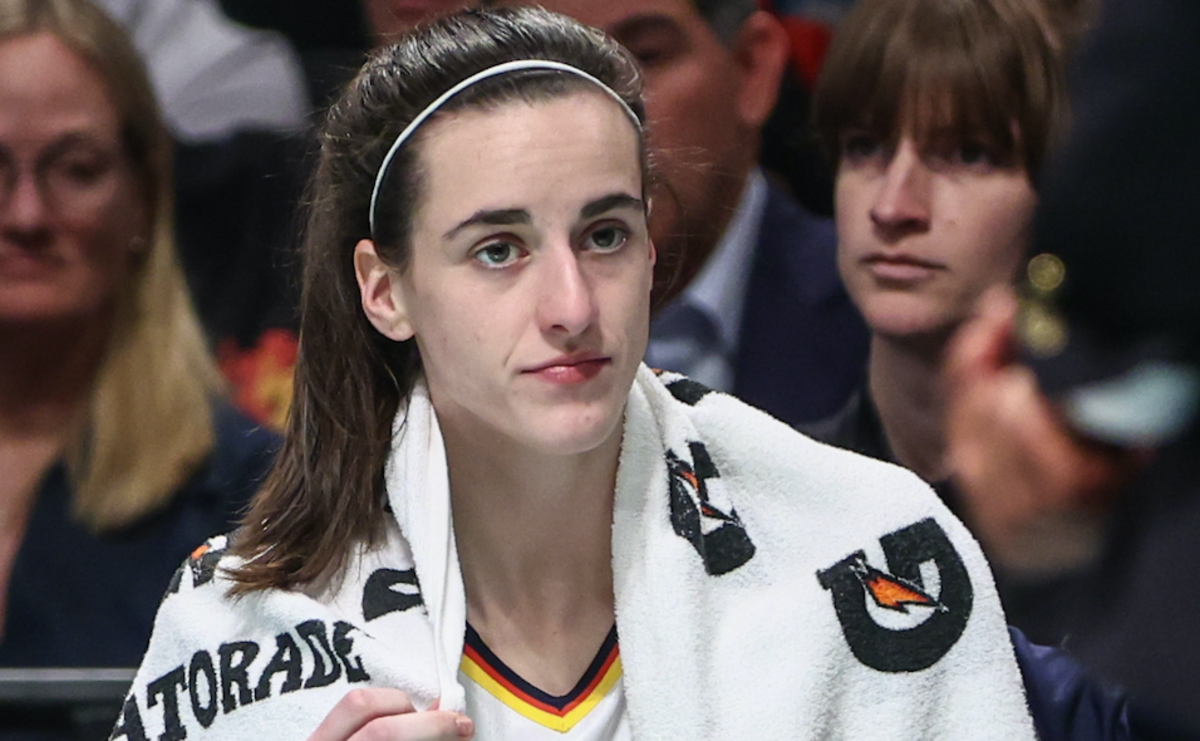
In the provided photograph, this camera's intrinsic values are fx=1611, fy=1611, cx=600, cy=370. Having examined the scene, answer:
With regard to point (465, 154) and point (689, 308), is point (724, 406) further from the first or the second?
point (465, 154)

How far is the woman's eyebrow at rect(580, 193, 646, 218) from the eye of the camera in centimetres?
119

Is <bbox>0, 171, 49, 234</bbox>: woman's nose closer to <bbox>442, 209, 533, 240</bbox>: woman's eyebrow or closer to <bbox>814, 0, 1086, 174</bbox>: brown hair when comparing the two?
<bbox>442, 209, 533, 240</bbox>: woman's eyebrow

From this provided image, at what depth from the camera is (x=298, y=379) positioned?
4.34ft

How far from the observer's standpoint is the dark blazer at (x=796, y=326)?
1497mm

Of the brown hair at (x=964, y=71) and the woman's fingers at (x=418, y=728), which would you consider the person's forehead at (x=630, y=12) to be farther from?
the woman's fingers at (x=418, y=728)

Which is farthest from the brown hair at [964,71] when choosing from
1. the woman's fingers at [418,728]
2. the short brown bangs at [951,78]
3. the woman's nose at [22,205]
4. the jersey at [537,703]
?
the woman's nose at [22,205]

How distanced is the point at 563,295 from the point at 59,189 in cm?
83

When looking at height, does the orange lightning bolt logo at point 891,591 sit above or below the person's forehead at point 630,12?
below

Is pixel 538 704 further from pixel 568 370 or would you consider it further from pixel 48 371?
pixel 48 371

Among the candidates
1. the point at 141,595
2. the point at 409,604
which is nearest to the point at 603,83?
the point at 409,604

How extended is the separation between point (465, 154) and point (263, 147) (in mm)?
575

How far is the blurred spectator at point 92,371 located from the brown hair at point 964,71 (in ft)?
2.45

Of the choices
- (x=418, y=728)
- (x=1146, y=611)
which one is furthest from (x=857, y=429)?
(x=1146, y=611)

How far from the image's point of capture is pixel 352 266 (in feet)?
4.28
